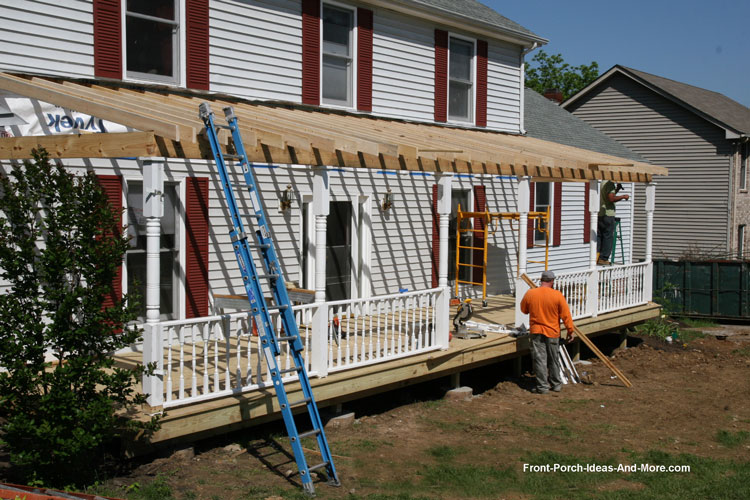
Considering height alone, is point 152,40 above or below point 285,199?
above

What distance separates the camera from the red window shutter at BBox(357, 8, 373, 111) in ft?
44.9

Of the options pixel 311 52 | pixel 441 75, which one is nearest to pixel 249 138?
pixel 311 52

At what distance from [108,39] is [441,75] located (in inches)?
288

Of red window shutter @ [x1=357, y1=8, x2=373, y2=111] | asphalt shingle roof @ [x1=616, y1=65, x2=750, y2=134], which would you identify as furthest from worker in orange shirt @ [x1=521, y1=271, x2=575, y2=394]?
asphalt shingle roof @ [x1=616, y1=65, x2=750, y2=134]

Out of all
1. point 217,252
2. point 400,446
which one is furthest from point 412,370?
point 217,252

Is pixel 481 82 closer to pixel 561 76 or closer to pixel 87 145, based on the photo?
pixel 87 145

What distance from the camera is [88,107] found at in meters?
Answer: 7.61

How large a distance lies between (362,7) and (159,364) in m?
8.51

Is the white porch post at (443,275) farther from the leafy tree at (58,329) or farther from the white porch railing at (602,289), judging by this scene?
the leafy tree at (58,329)

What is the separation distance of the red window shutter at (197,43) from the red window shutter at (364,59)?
3.31 m

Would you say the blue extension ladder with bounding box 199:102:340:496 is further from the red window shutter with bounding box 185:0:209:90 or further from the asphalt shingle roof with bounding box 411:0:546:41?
the asphalt shingle roof with bounding box 411:0:546:41

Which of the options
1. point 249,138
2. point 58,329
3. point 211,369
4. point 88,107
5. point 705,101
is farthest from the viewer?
point 705,101

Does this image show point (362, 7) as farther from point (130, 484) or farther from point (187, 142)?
point (130, 484)

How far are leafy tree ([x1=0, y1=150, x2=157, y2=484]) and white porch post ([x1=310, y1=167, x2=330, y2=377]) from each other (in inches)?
106
